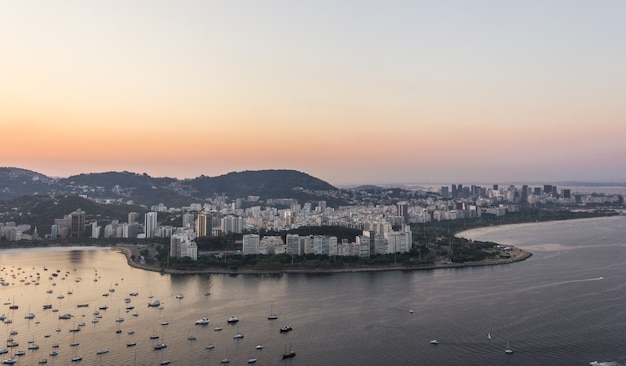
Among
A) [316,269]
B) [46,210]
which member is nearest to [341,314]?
[316,269]

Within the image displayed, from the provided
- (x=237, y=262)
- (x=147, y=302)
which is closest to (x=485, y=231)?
(x=237, y=262)

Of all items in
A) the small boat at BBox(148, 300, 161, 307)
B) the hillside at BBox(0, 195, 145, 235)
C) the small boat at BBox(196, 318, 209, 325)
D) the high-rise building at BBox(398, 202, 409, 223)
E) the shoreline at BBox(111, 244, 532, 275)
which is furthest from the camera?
the high-rise building at BBox(398, 202, 409, 223)

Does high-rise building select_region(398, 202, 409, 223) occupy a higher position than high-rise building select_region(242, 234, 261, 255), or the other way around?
high-rise building select_region(398, 202, 409, 223)

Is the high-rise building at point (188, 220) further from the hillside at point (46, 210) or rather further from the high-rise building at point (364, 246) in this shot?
the high-rise building at point (364, 246)

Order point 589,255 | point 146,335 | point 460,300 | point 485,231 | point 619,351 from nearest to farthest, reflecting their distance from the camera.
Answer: point 619,351 < point 146,335 < point 460,300 < point 589,255 < point 485,231

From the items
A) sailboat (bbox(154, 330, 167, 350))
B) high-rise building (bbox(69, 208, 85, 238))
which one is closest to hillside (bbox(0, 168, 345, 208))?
high-rise building (bbox(69, 208, 85, 238))

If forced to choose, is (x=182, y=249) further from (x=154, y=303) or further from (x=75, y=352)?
(x=75, y=352)

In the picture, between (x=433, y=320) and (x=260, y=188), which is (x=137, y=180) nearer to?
(x=260, y=188)

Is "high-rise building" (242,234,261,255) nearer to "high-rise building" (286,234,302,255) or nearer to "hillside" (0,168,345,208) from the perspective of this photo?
"high-rise building" (286,234,302,255)
